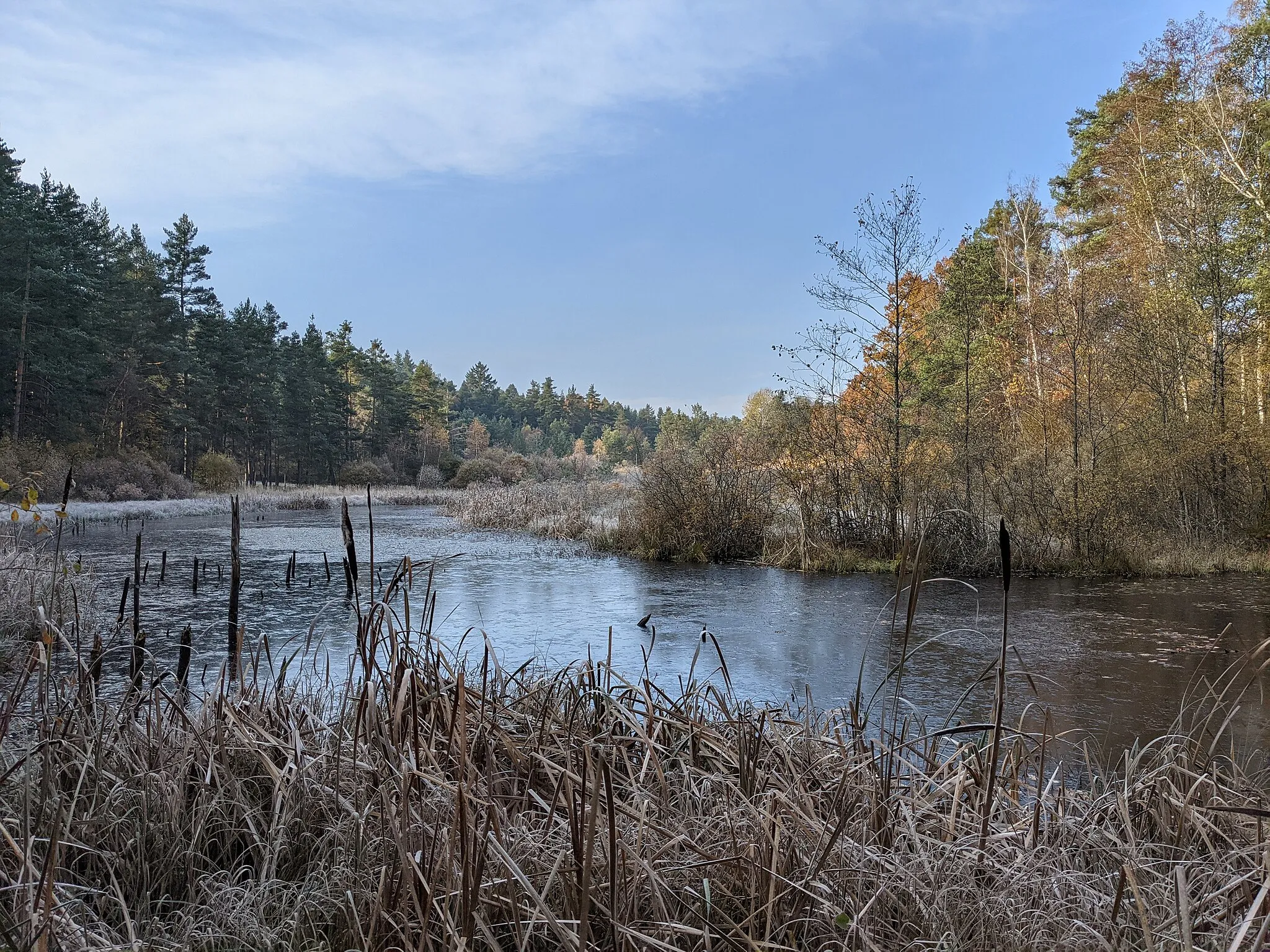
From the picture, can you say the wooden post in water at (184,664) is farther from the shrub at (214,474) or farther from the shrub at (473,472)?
the shrub at (473,472)

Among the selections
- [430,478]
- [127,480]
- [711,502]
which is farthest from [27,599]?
[430,478]

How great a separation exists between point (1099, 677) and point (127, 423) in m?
39.8

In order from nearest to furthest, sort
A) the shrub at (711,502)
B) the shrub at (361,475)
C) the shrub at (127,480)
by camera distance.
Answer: the shrub at (711,502) → the shrub at (127,480) → the shrub at (361,475)

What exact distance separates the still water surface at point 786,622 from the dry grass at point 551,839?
600mm

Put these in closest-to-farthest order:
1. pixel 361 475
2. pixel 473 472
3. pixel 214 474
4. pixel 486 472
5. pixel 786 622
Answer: pixel 786 622 < pixel 214 474 < pixel 473 472 < pixel 486 472 < pixel 361 475

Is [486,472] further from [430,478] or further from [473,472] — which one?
[430,478]

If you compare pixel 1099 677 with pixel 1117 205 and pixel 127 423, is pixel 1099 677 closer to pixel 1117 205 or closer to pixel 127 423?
pixel 1117 205

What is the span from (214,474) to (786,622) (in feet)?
107

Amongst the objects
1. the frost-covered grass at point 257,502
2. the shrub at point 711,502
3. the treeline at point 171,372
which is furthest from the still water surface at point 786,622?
the treeline at point 171,372

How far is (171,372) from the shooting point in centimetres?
3731

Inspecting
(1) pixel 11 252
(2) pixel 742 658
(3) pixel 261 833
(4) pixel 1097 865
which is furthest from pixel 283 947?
(1) pixel 11 252

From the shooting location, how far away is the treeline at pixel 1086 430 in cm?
1285

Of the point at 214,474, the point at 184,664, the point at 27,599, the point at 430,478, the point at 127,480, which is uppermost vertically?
the point at 430,478

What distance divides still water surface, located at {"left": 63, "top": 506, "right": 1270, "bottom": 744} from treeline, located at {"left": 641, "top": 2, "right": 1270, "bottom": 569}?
1.23 meters
